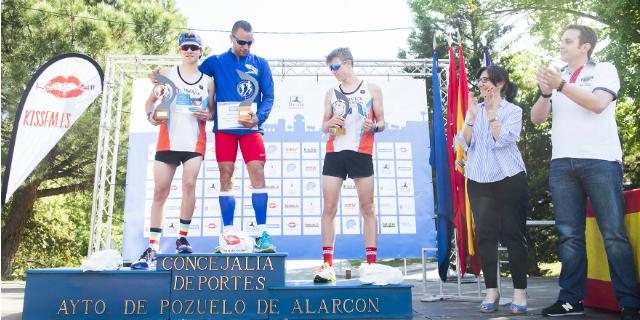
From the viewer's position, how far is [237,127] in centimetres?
354

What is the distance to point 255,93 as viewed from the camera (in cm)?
363

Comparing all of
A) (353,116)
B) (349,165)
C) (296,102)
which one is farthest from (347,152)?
(296,102)

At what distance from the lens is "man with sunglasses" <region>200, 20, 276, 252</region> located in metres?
3.55

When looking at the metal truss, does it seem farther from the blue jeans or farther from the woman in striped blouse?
the blue jeans

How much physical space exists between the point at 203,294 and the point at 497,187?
220cm

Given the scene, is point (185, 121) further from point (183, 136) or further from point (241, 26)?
point (241, 26)

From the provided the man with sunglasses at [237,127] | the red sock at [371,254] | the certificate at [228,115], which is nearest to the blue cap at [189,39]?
the man with sunglasses at [237,127]

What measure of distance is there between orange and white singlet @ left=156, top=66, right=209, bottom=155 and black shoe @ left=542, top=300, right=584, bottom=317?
266 cm

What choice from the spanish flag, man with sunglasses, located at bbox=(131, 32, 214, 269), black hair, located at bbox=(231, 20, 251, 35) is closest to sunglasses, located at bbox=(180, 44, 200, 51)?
man with sunglasses, located at bbox=(131, 32, 214, 269)

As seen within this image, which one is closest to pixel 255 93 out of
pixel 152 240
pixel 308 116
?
pixel 152 240

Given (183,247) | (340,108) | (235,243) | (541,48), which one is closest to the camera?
(235,243)

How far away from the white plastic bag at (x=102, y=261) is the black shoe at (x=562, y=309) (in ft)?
9.18

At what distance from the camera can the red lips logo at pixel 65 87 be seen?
18.4 feet

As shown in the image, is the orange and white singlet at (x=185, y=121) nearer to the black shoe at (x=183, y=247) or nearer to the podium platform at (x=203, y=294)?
the black shoe at (x=183, y=247)
